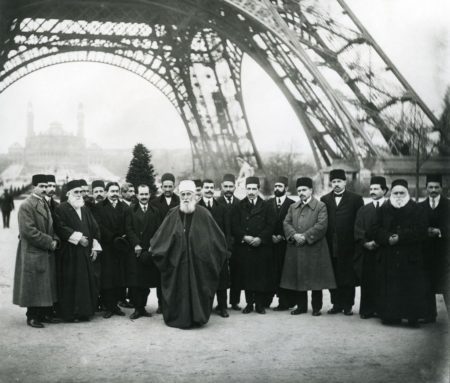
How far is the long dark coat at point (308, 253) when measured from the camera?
22.1 feet

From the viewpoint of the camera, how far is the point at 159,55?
2506 centimetres

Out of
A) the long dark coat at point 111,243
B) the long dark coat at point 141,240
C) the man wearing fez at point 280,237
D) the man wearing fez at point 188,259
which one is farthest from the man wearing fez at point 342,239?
the long dark coat at point 111,243

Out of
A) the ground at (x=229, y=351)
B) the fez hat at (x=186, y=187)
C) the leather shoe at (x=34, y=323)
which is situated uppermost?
the fez hat at (x=186, y=187)

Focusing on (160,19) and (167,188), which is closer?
(167,188)

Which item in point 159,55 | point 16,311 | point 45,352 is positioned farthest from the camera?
point 159,55

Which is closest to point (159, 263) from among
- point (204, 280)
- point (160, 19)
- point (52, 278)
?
point (204, 280)

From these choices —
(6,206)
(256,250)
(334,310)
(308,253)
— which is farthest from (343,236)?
(6,206)

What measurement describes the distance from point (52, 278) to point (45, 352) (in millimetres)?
1236

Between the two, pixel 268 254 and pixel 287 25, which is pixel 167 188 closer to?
pixel 268 254

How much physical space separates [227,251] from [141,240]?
1.12 metres

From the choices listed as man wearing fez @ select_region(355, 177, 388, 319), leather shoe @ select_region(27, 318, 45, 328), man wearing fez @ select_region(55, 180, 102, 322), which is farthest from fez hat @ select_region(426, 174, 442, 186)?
leather shoe @ select_region(27, 318, 45, 328)

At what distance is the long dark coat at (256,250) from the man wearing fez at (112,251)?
1.45 metres

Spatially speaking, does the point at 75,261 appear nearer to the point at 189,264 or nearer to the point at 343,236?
the point at 189,264

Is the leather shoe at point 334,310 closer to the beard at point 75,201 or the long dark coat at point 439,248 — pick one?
the long dark coat at point 439,248
